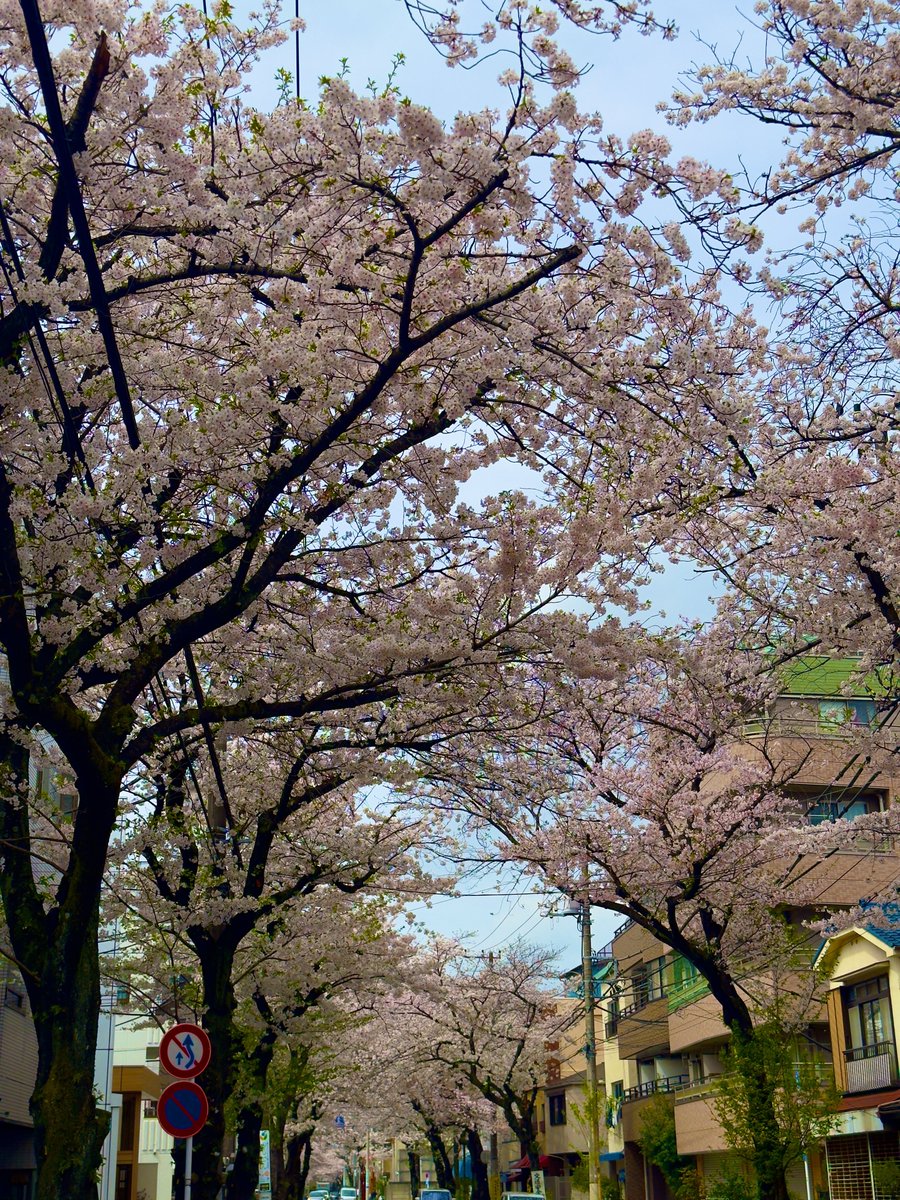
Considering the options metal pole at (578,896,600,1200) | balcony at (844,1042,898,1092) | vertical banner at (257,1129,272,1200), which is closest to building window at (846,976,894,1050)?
balcony at (844,1042,898,1092)

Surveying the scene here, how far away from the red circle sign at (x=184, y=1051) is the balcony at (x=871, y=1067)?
18771 millimetres

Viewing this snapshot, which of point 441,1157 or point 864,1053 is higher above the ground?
point 864,1053

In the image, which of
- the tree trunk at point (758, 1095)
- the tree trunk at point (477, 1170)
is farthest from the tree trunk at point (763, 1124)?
the tree trunk at point (477, 1170)

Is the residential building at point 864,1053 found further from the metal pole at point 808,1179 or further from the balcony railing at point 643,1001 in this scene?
the balcony railing at point 643,1001

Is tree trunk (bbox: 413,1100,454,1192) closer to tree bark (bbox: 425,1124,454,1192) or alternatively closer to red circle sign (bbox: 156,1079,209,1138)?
tree bark (bbox: 425,1124,454,1192)

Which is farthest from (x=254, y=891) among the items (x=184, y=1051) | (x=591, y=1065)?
(x=591, y=1065)

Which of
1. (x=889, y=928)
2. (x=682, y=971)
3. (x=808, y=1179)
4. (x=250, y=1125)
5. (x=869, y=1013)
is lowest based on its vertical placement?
(x=808, y=1179)

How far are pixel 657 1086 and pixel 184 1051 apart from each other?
36.7m

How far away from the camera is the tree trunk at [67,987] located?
7492mm

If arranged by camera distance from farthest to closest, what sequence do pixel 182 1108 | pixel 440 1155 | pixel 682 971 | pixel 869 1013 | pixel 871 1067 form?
pixel 440 1155 < pixel 682 971 < pixel 869 1013 < pixel 871 1067 < pixel 182 1108

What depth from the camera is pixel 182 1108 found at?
1077cm

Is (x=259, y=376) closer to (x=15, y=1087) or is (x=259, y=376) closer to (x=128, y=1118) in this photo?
(x=15, y=1087)

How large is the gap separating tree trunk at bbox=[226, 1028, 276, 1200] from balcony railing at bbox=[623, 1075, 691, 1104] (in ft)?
78.0

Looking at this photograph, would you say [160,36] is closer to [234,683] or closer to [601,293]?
[601,293]
